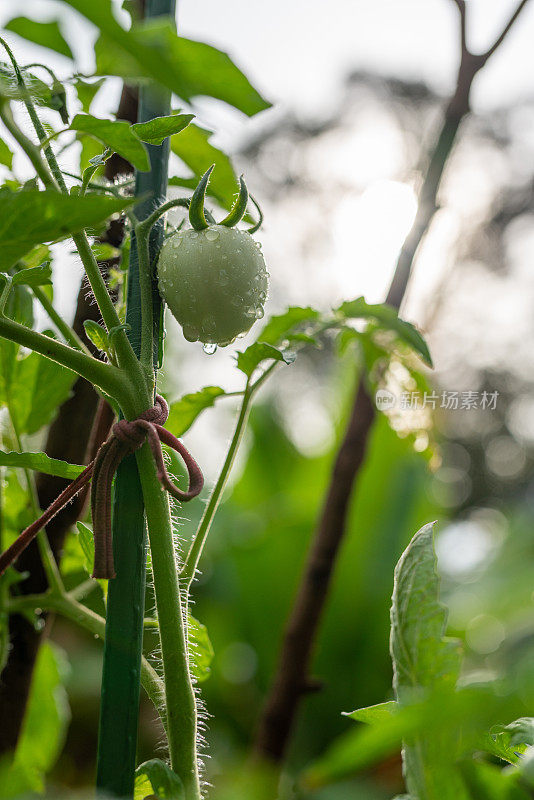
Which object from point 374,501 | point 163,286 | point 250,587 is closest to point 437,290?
point 374,501

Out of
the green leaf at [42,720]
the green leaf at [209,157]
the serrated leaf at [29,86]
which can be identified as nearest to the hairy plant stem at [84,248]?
the serrated leaf at [29,86]

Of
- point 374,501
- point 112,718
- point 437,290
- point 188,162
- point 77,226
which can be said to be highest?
point 437,290

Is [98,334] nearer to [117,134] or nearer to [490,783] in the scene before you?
[117,134]

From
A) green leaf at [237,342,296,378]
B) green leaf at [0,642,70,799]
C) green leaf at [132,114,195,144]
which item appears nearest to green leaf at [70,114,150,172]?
green leaf at [132,114,195,144]

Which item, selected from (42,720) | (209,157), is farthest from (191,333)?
(42,720)

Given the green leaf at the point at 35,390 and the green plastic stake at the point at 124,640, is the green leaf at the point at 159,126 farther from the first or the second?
the green leaf at the point at 35,390

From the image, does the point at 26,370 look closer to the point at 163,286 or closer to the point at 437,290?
the point at 163,286
